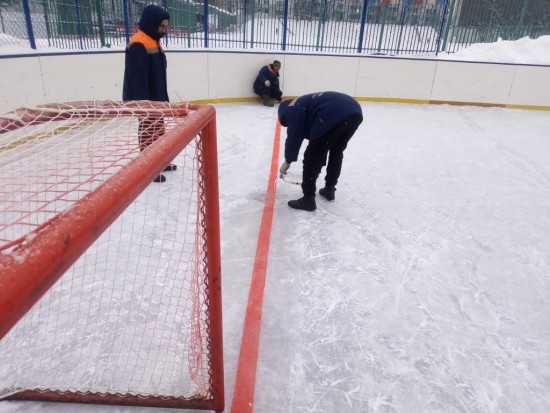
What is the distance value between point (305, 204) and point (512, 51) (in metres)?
9.58

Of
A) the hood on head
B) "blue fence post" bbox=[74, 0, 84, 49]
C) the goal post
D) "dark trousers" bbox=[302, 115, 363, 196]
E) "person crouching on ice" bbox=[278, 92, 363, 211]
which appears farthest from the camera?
"blue fence post" bbox=[74, 0, 84, 49]

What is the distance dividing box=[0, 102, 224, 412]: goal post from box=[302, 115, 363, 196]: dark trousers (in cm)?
113

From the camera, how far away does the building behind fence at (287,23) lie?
626 cm

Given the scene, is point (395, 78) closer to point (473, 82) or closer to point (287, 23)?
point (473, 82)

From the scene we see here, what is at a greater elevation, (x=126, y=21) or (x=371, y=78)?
(x=126, y=21)

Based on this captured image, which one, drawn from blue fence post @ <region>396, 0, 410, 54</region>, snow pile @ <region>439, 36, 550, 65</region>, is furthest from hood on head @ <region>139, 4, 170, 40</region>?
snow pile @ <region>439, 36, 550, 65</region>

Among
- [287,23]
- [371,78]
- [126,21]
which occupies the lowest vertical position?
[371,78]

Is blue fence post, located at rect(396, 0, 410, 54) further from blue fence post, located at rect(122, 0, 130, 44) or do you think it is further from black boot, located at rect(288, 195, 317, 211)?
black boot, located at rect(288, 195, 317, 211)

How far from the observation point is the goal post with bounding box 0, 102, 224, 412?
58 cm

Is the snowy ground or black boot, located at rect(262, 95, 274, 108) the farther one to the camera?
black boot, located at rect(262, 95, 274, 108)

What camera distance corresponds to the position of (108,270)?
8.00ft

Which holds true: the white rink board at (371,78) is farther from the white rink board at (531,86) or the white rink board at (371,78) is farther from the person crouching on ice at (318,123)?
the person crouching on ice at (318,123)

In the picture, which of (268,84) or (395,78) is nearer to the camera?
(268,84)

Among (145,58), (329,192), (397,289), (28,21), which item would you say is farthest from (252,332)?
(28,21)
